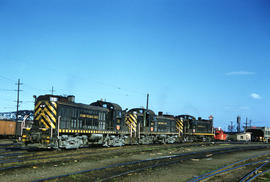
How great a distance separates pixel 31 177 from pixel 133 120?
665 inches

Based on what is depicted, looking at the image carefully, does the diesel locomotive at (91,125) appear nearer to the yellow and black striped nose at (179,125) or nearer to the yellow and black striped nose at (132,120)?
the yellow and black striped nose at (132,120)

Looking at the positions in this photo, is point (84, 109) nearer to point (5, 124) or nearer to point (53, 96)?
point (53, 96)

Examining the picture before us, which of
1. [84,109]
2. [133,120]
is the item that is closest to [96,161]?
[84,109]

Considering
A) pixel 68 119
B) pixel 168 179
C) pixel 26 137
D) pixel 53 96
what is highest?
pixel 53 96

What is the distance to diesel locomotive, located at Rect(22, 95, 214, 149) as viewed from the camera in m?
16.8

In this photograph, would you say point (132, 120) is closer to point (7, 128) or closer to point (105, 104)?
point (105, 104)

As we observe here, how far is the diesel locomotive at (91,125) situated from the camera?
16.8 metres

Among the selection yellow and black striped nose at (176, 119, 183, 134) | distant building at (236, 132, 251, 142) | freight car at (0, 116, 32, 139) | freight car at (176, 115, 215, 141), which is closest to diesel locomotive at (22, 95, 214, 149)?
yellow and black striped nose at (176, 119, 183, 134)

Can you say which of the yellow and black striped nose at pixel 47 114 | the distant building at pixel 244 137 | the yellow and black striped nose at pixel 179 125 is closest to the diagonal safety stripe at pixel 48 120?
the yellow and black striped nose at pixel 47 114

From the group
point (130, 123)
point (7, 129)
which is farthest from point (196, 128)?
point (7, 129)

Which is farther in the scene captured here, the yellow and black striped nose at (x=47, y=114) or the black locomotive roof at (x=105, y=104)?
the black locomotive roof at (x=105, y=104)

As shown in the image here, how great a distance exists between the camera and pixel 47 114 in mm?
17250

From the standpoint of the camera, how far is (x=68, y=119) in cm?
1817

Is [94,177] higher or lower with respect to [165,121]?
lower
